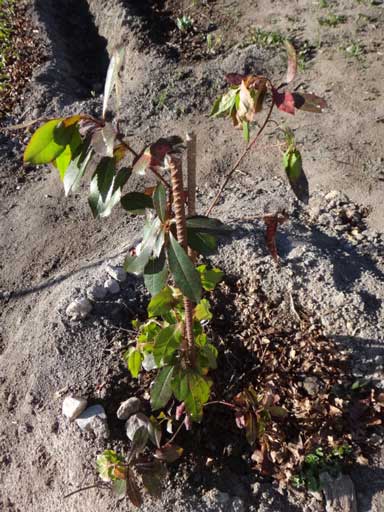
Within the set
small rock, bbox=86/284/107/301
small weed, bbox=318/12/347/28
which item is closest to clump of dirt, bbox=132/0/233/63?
small weed, bbox=318/12/347/28

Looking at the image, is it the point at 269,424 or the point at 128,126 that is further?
the point at 128,126

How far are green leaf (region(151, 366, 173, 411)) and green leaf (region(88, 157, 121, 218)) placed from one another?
25.9 inches

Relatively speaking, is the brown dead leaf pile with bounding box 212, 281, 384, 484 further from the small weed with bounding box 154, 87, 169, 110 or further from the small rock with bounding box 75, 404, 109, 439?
the small weed with bounding box 154, 87, 169, 110

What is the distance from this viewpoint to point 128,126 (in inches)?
169

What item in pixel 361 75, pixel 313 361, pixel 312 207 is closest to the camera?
pixel 313 361

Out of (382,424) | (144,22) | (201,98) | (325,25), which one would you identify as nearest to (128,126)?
(201,98)

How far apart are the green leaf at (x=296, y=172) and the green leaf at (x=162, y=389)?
0.77 meters

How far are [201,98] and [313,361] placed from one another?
300 centimetres

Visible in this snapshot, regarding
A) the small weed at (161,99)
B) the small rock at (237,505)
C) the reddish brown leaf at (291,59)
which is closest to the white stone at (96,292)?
the small rock at (237,505)

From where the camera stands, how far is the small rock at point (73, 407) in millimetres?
2104

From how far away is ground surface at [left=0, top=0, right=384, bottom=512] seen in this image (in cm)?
216

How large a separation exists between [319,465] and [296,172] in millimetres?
1312

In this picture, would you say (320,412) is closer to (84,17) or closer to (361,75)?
(361,75)

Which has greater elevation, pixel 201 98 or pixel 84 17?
pixel 84 17
